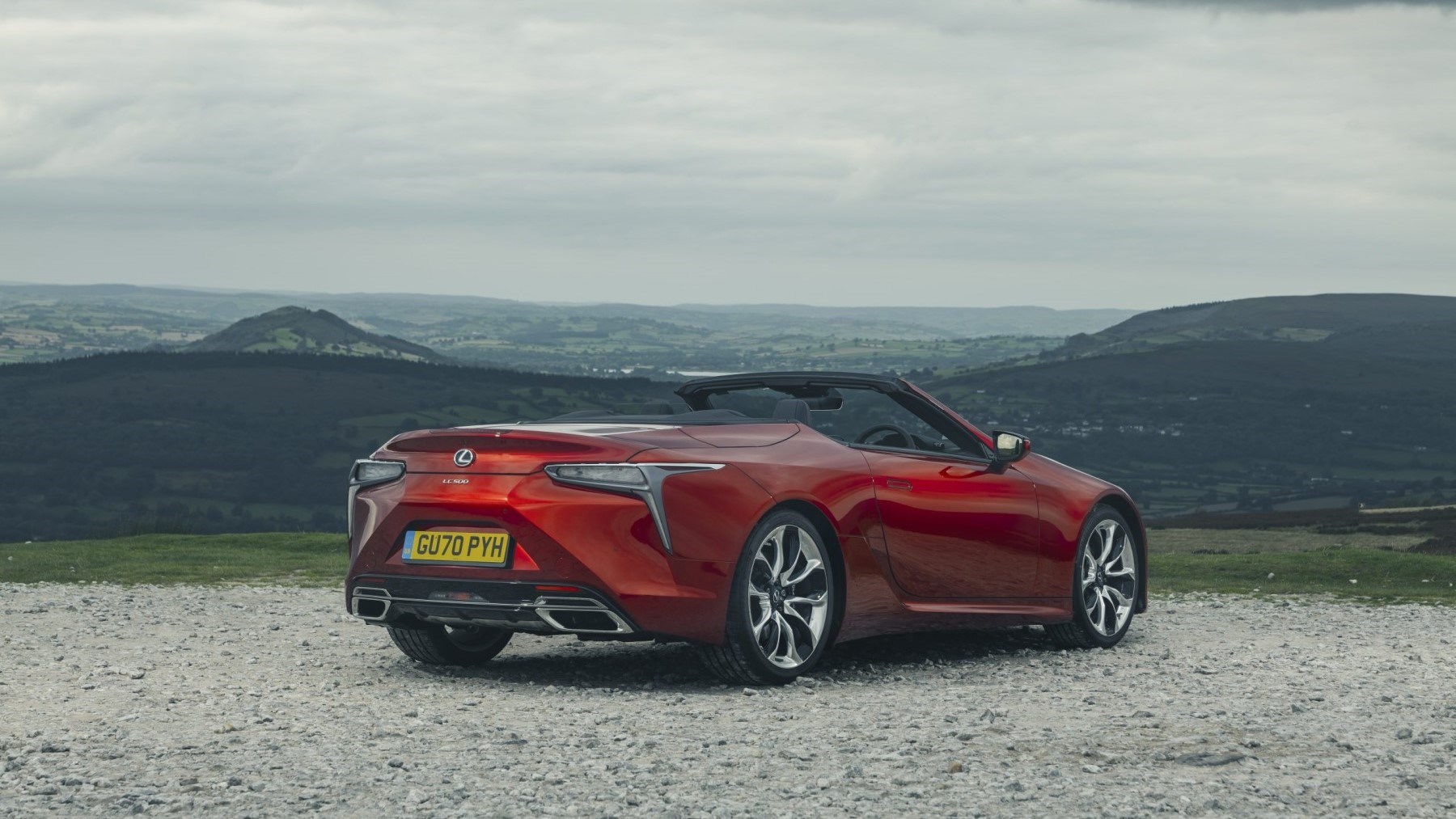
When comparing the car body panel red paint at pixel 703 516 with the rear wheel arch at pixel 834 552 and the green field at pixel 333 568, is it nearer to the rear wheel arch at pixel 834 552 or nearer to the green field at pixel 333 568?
the rear wheel arch at pixel 834 552

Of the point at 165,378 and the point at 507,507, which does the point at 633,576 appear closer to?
the point at 507,507

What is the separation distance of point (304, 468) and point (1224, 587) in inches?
4336

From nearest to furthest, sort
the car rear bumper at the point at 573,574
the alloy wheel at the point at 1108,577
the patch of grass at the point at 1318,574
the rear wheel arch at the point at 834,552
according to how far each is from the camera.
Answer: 1. the car rear bumper at the point at 573,574
2. the rear wheel arch at the point at 834,552
3. the alloy wheel at the point at 1108,577
4. the patch of grass at the point at 1318,574

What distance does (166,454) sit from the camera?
127 m

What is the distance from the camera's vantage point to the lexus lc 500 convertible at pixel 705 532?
24.6 feet

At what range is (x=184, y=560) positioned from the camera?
73.0 ft

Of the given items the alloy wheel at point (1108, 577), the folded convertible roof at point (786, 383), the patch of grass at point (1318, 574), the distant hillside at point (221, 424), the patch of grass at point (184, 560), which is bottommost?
the distant hillside at point (221, 424)

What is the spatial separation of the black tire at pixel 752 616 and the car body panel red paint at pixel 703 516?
6cm

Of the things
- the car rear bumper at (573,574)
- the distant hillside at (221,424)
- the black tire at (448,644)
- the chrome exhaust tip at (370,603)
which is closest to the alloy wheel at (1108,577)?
the car rear bumper at (573,574)

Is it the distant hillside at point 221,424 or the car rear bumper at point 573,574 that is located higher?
the car rear bumper at point 573,574

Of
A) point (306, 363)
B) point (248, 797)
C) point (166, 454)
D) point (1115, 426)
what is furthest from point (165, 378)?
point (248, 797)

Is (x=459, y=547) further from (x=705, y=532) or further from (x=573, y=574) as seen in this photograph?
(x=705, y=532)

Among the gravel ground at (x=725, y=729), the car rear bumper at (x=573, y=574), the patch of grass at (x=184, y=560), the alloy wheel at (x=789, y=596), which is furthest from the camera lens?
the patch of grass at (x=184, y=560)

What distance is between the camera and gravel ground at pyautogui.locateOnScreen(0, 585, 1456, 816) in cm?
536
